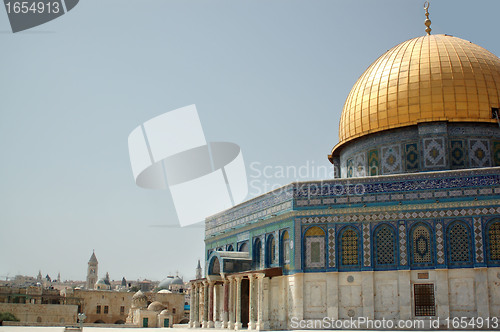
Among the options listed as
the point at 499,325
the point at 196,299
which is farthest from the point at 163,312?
the point at 499,325

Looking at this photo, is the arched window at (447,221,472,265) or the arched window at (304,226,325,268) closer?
the arched window at (447,221,472,265)

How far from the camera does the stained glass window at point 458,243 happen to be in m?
20.1

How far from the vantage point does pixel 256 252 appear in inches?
990

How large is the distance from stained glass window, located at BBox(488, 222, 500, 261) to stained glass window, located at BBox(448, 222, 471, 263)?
0.70 m

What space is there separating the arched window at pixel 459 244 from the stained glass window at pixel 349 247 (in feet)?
10.4

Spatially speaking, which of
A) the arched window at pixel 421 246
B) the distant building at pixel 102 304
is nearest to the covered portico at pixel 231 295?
the arched window at pixel 421 246

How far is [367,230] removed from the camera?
21109 mm

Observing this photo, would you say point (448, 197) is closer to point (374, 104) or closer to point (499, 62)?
point (374, 104)

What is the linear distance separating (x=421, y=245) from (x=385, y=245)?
1.22m

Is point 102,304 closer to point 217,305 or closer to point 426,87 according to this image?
point 217,305

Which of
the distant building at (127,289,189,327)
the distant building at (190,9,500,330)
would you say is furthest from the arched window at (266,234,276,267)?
the distant building at (127,289,189,327)

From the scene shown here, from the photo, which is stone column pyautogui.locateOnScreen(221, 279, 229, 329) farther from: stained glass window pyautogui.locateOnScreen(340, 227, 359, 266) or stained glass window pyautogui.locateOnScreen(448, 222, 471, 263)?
stained glass window pyautogui.locateOnScreen(448, 222, 471, 263)

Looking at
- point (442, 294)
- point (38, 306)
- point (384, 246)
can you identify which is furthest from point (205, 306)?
point (38, 306)

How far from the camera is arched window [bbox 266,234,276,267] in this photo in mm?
23723
